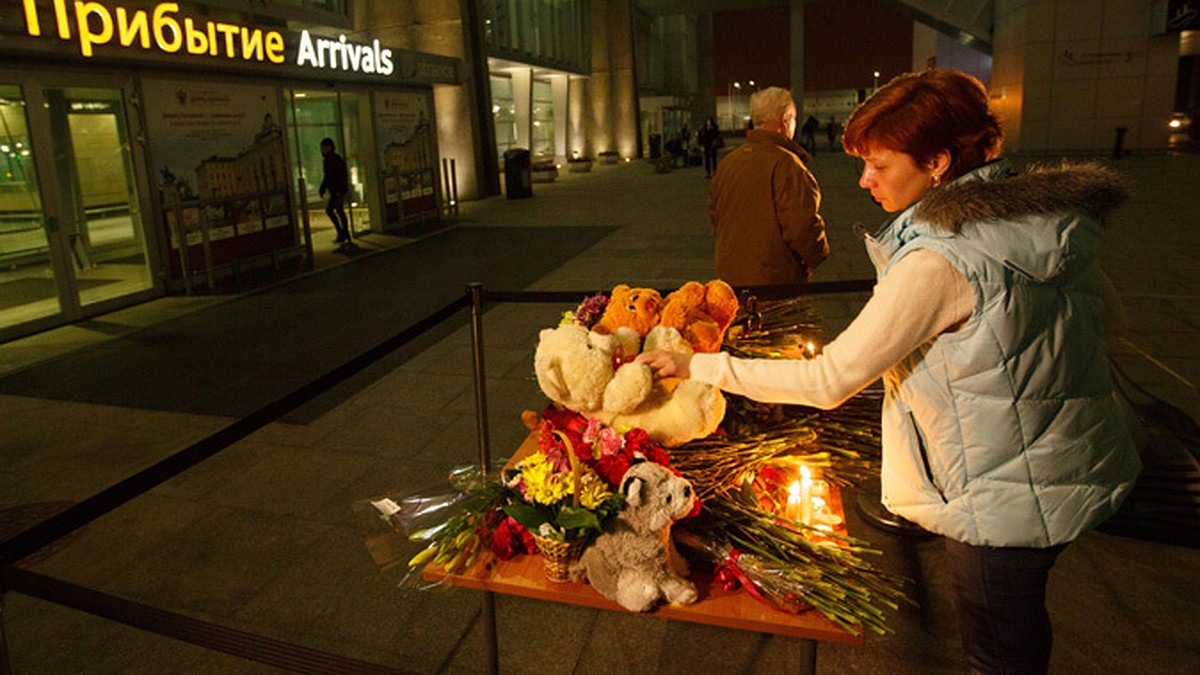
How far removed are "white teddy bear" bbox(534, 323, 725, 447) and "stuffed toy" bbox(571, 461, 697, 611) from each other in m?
0.17

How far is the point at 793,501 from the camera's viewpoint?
2.37 metres

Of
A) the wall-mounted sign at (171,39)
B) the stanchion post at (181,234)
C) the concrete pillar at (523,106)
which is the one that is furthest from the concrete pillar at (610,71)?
the stanchion post at (181,234)

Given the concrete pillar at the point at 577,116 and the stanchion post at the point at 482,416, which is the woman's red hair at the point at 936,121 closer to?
the stanchion post at the point at 482,416

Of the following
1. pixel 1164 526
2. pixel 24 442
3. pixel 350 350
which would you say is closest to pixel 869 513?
pixel 1164 526

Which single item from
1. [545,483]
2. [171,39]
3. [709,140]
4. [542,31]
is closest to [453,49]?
[709,140]

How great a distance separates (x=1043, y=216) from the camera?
1.50m

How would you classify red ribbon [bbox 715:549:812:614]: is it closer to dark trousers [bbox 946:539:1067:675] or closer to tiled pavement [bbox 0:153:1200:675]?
dark trousers [bbox 946:539:1067:675]

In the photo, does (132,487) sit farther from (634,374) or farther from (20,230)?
(20,230)

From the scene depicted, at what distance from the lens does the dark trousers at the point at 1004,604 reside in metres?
1.67

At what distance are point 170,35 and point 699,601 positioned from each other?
901cm

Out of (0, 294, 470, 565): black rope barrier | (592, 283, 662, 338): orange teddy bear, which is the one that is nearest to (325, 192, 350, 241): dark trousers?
(0, 294, 470, 565): black rope barrier

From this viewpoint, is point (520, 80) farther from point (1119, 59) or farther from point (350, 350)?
point (350, 350)

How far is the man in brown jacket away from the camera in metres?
3.81

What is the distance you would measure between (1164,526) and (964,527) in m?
2.25
